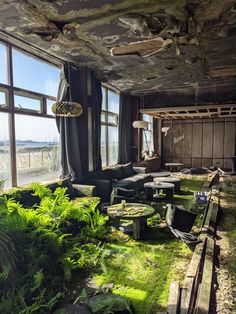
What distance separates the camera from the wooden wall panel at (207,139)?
1056 centimetres

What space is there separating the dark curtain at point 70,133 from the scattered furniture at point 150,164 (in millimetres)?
3506

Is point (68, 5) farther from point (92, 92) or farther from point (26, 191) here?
point (92, 92)

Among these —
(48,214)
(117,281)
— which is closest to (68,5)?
(48,214)

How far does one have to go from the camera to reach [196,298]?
2203mm

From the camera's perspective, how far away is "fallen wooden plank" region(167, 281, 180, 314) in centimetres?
204

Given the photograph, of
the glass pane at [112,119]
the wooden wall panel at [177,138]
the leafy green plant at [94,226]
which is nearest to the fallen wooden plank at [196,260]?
the leafy green plant at [94,226]

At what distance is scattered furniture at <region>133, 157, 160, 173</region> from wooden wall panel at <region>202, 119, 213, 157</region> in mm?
2099

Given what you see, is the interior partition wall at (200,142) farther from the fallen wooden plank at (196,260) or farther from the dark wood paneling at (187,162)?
the fallen wooden plank at (196,260)

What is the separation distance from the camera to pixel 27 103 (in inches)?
173

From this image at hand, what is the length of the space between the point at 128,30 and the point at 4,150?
273cm

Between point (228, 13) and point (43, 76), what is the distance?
336 cm

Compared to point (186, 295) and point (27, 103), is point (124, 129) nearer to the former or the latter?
point (27, 103)

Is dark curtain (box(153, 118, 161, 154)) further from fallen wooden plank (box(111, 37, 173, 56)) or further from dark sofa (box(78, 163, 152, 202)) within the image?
fallen wooden plank (box(111, 37, 173, 56))

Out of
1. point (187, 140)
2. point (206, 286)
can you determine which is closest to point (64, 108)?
point (206, 286)
